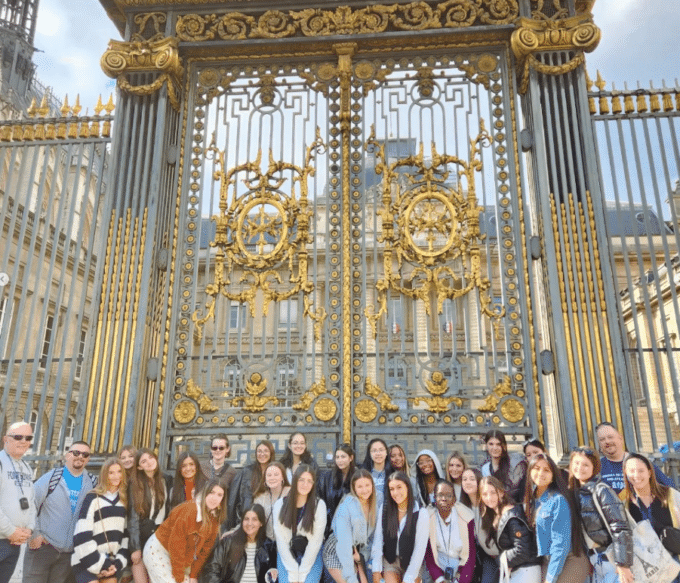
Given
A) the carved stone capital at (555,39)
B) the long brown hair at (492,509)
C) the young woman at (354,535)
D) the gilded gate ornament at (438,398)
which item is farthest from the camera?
the carved stone capital at (555,39)

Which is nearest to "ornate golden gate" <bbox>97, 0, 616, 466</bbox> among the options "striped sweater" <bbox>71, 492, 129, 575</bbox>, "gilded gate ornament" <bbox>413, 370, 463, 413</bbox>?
"gilded gate ornament" <bbox>413, 370, 463, 413</bbox>

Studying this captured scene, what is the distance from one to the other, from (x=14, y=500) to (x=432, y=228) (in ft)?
15.8

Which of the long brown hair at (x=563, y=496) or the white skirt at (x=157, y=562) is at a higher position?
the long brown hair at (x=563, y=496)

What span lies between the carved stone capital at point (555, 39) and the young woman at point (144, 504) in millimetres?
5814

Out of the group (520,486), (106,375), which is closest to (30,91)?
(106,375)

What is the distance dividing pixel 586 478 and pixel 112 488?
3515mm

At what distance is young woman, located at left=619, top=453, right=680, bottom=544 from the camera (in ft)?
13.4

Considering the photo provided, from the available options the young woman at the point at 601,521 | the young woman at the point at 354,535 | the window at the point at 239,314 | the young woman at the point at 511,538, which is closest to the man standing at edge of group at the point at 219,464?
the young woman at the point at 354,535

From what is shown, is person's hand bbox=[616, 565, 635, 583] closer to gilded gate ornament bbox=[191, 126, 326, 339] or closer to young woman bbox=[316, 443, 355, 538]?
young woman bbox=[316, 443, 355, 538]

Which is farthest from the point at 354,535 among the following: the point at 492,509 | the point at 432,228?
the point at 432,228

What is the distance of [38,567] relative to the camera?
5.18m

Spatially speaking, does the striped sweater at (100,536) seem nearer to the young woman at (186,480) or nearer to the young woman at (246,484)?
the young woman at (186,480)

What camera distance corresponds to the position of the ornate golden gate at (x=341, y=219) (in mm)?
6844

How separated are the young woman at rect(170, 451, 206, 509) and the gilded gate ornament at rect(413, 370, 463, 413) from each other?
2381mm
